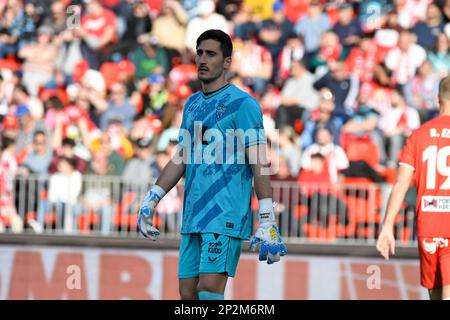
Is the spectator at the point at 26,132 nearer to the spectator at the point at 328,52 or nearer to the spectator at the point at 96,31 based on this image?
the spectator at the point at 96,31

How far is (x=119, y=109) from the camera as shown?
17125 millimetres

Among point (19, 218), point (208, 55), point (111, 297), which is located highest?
point (208, 55)

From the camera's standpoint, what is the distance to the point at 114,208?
14469 millimetres

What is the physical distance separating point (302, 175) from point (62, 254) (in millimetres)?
3254

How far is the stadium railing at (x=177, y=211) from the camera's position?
47.0 ft

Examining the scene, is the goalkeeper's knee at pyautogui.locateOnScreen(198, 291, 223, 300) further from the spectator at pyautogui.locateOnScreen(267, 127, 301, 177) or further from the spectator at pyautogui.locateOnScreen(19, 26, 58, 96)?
the spectator at pyautogui.locateOnScreen(19, 26, 58, 96)

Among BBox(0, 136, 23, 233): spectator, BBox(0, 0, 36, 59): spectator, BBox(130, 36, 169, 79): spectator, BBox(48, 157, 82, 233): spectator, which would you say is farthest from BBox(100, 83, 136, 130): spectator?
BBox(0, 136, 23, 233): spectator

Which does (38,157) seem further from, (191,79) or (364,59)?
(364,59)

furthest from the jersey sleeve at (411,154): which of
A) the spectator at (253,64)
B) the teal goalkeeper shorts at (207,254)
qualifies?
the spectator at (253,64)

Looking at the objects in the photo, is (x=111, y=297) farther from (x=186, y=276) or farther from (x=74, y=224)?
(x=186, y=276)

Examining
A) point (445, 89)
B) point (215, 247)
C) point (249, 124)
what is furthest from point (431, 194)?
point (215, 247)

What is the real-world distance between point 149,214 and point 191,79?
342 inches

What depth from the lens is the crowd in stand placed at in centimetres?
1561
